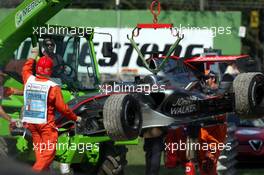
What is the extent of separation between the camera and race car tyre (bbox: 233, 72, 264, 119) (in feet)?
33.4

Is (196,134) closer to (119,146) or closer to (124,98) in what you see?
(119,146)

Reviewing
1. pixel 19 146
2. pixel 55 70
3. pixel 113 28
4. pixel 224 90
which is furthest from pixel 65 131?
pixel 113 28

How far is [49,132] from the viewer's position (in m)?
9.20

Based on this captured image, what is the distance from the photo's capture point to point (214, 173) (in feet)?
36.1

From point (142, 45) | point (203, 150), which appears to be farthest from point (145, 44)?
→ point (203, 150)

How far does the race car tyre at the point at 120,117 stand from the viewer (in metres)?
8.88

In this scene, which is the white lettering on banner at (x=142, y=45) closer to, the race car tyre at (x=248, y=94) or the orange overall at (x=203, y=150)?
the orange overall at (x=203, y=150)

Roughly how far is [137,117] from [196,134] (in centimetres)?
174

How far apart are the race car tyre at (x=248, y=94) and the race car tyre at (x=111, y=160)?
66.3 inches

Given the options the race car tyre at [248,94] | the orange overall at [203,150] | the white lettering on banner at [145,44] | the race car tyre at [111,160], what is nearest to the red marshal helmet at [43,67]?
the race car tyre at [111,160]

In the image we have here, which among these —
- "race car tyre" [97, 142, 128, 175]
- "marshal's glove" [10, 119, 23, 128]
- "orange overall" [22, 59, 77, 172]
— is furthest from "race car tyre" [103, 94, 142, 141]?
"race car tyre" [97, 142, 128, 175]

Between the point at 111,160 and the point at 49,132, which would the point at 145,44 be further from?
the point at 49,132

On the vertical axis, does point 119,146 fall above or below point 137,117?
below

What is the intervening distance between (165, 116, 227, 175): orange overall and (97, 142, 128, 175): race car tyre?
29.5 inches
